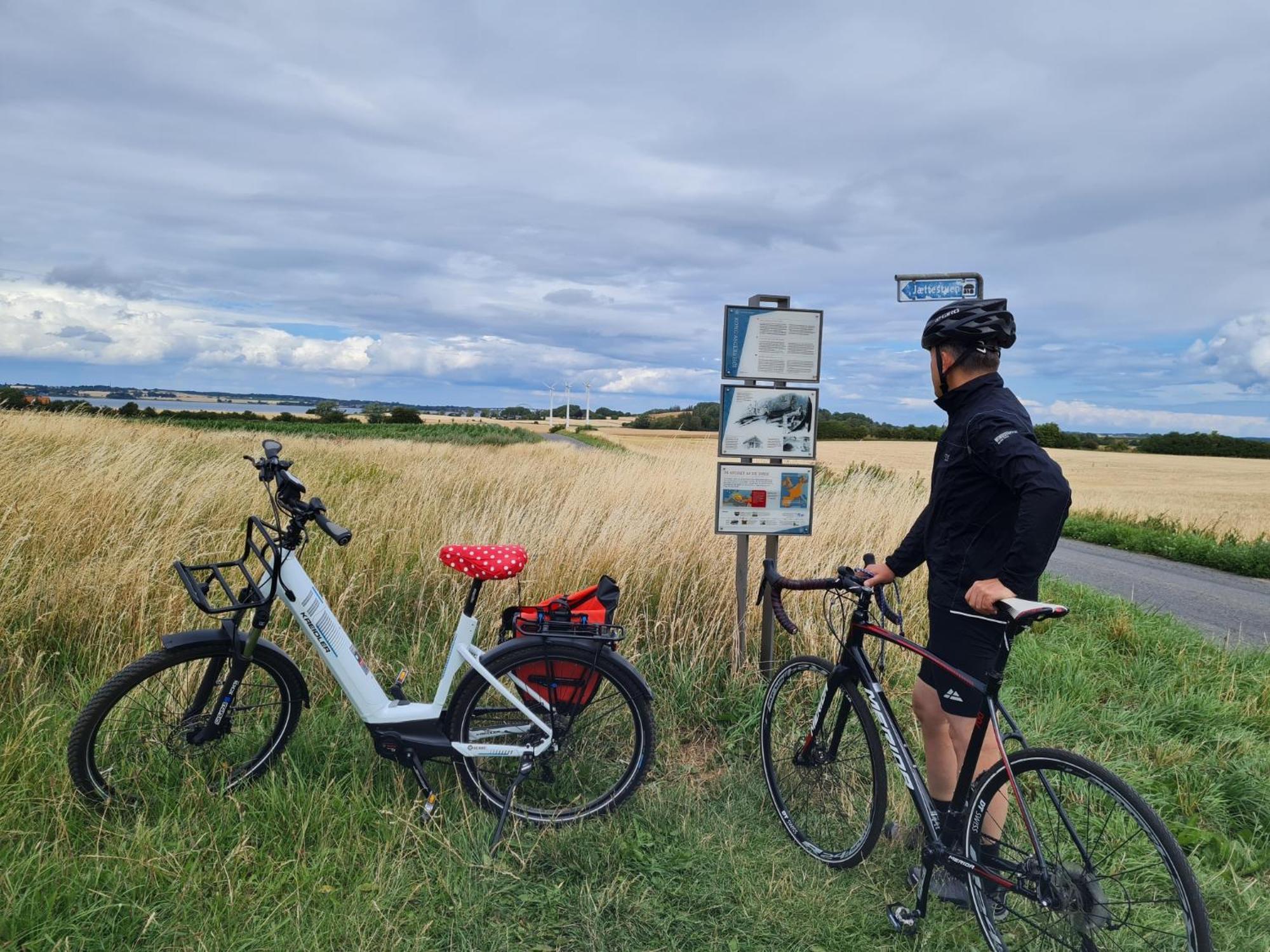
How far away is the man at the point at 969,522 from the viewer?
2.44m

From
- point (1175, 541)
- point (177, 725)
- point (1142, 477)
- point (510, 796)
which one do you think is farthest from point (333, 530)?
point (1142, 477)

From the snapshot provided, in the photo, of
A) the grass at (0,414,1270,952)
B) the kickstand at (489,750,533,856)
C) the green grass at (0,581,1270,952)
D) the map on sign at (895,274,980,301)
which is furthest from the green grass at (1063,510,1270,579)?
the kickstand at (489,750,533,856)

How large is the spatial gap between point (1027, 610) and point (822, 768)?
145cm

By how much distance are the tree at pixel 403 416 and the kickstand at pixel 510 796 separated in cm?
7449

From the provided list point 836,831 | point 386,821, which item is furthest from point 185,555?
point 836,831

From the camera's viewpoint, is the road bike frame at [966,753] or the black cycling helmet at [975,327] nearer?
the road bike frame at [966,753]

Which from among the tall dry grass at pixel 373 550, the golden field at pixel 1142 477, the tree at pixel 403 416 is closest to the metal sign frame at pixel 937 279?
the tall dry grass at pixel 373 550

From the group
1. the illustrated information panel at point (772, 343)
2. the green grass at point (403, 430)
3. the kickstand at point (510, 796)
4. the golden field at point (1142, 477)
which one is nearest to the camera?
the kickstand at point (510, 796)

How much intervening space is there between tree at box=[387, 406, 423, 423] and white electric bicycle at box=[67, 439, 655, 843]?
74.1 meters

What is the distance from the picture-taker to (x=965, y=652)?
2.68 meters

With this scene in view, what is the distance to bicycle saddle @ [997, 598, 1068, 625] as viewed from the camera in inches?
84.9

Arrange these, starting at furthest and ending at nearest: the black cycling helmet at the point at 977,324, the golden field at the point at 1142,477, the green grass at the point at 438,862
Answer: the golden field at the point at 1142,477 → the black cycling helmet at the point at 977,324 → the green grass at the point at 438,862

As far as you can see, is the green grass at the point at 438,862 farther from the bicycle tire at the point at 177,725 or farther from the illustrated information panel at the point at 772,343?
the illustrated information panel at the point at 772,343

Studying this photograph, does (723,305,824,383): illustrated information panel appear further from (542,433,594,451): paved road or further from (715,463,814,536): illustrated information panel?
(542,433,594,451): paved road
